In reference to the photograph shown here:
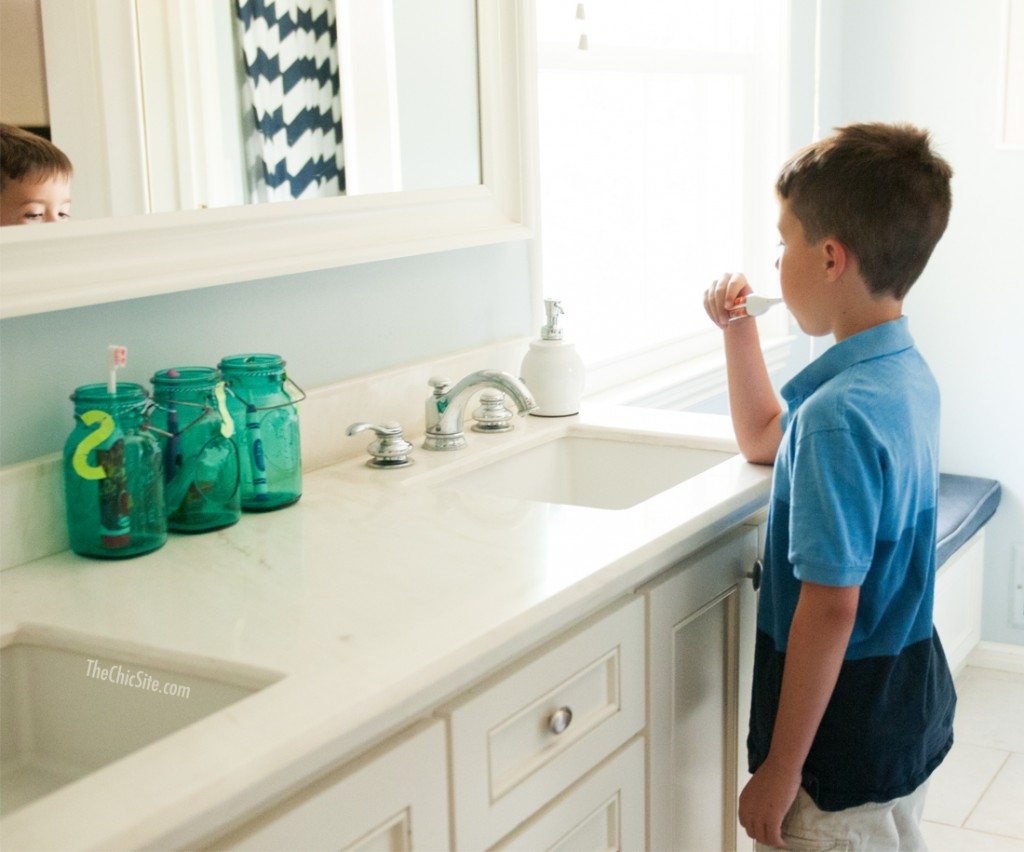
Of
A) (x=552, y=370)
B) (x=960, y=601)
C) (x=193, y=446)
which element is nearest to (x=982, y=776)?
(x=960, y=601)

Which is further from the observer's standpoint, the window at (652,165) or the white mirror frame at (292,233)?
the window at (652,165)

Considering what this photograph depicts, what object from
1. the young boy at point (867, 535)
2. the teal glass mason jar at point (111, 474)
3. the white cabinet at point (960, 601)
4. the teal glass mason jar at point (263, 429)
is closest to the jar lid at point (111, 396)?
the teal glass mason jar at point (111, 474)

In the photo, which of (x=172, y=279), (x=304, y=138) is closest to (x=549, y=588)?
(x=172, y=279)

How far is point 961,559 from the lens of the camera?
127 inches

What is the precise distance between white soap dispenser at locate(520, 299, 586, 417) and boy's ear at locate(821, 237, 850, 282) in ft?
1.90

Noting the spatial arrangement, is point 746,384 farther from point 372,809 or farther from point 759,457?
point 372,809

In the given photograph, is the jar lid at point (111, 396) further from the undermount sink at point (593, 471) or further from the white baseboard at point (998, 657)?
the white baseboard at point (998, 657)

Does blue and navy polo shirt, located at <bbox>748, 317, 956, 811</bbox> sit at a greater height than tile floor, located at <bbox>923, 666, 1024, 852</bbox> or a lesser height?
greater

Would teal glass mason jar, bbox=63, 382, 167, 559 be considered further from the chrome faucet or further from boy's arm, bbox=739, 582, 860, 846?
boy's arm, bbox=739, 582, 860, 846

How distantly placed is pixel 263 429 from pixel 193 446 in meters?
0.11

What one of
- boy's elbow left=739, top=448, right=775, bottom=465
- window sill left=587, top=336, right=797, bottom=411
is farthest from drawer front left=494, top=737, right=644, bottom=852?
window sill left=587, top=336, right=797, bottom=411

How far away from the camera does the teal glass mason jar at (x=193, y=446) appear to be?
1488mm

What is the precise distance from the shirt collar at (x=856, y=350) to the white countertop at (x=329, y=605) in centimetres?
17

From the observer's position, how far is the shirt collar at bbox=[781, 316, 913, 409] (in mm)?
1506
